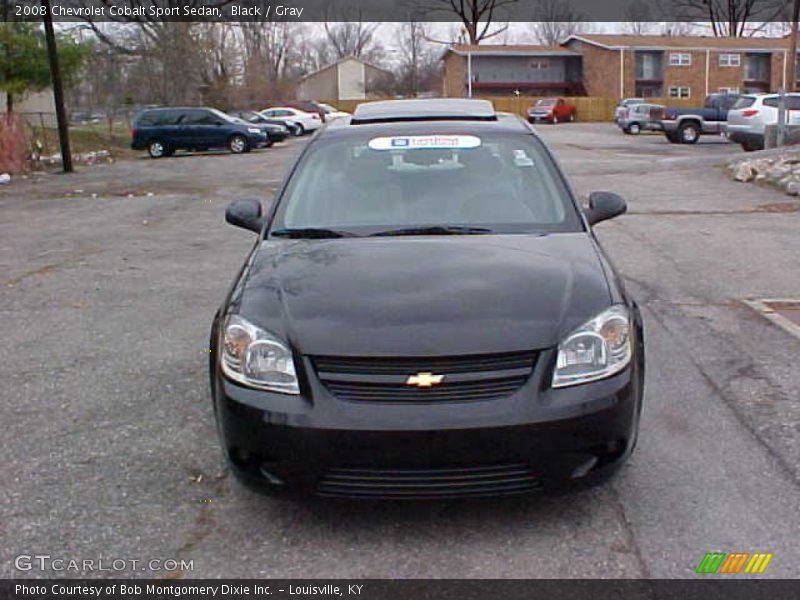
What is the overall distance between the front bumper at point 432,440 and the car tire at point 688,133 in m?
29.7

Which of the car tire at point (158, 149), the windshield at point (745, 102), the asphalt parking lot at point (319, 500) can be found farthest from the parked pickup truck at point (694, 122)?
the asphalt parking lot at point (319, 500)

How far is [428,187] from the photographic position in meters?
4.50

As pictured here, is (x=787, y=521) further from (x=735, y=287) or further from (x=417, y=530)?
(x=735, y=287)

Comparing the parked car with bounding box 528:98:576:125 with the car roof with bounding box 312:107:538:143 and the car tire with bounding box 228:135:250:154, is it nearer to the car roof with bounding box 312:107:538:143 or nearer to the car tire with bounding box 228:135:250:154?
the car tire with bounding box 228:135:250:154

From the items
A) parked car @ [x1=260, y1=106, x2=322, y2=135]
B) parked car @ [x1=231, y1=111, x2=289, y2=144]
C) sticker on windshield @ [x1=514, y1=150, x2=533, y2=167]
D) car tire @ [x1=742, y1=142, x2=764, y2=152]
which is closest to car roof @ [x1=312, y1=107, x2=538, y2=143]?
sticker on windshield @ [x1=514, y1=150, x2=533, y2=167]

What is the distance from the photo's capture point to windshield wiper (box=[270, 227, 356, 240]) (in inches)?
160

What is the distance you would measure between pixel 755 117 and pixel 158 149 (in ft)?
65.5

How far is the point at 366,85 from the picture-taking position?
8262 centimetres

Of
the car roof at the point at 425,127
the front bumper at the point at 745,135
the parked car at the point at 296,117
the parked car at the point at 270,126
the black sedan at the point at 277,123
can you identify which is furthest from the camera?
the parked car at the point at 296,117

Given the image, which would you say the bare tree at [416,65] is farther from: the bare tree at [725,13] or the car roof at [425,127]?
the car roof at [425,127]

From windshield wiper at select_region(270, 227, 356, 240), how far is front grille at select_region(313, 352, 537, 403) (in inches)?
48.1

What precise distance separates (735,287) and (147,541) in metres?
5.83

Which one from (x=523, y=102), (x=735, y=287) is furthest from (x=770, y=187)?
(x=523, y=102)

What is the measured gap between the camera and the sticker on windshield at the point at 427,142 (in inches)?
184
